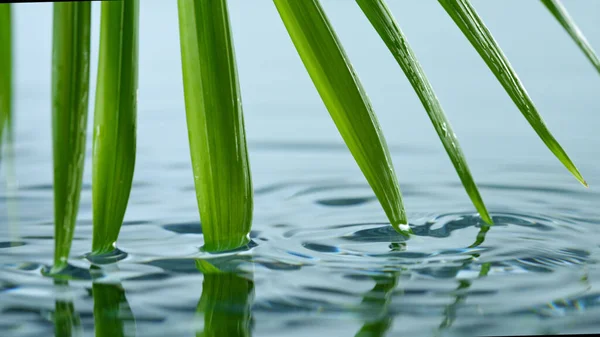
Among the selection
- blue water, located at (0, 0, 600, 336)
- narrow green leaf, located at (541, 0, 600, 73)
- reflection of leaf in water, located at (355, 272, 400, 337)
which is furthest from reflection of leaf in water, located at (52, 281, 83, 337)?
narrow green leaf, located at (541, 0, 600, 73)

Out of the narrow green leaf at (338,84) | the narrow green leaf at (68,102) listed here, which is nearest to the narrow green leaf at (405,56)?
the narrow green leaf at (338,84)

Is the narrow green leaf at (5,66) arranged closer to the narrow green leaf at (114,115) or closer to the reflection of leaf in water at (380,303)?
the narrow green leaf at (114,115)

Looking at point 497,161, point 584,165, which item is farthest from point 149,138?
point 584,165

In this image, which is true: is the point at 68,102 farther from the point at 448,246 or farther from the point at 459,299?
the point at 448,246

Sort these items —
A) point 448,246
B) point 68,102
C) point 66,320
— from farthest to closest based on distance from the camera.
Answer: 1. point 448,246
2. point 66,320
3. point 68,102

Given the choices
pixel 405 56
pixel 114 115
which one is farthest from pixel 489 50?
pixel 114 115

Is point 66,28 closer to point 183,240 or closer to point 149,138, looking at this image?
point 183,240

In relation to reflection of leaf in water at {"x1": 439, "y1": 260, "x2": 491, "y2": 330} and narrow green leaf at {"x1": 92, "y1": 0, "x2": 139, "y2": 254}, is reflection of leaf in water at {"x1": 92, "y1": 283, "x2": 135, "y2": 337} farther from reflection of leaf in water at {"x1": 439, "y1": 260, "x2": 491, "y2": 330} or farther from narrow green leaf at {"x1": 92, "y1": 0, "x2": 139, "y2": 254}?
reflection of leaf in water at {"x1": 439, "y1": 260, "x2": 491, "y2": 330}
